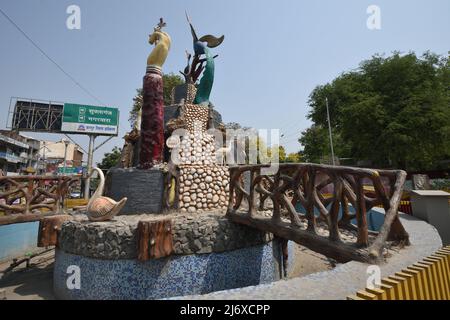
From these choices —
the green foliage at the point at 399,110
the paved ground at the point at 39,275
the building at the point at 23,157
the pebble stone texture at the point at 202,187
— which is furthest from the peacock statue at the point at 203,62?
the building at the point at 23,157

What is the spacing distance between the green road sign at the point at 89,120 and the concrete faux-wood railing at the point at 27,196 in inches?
579

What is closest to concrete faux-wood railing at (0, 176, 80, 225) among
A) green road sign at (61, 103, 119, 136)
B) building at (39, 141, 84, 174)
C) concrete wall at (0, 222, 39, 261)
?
concrete wall at (0, 222, 39, 261)

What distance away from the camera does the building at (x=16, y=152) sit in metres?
31.0

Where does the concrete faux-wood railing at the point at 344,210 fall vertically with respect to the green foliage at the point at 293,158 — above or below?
below

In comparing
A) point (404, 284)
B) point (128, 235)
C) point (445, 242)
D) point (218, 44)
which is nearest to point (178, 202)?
point (128, 235)

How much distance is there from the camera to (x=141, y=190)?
7301 mm

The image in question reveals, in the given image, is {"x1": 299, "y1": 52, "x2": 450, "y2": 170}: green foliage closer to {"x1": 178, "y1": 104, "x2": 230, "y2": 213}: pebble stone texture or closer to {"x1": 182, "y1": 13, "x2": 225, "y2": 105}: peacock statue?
{"x1": 182, "y1": 13, "x2": 225, "y2": 105}: peacock statue

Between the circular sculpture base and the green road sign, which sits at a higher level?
the green road sign

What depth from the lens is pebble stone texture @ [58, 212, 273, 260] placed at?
4699mm

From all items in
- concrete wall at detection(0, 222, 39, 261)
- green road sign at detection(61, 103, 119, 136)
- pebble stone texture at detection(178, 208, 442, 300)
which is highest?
green road sign at detection(61, 103, 119, 136)

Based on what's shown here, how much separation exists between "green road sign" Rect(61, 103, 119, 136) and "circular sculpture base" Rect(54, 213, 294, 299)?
19.8 metres

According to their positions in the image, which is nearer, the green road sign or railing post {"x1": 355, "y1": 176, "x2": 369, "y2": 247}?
railing post {"x1": 355, "y1": 176, "x2": 369, "y2": 247}

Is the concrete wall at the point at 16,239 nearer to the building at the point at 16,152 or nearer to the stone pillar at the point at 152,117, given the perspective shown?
the stone pillar at the point at 152,117
